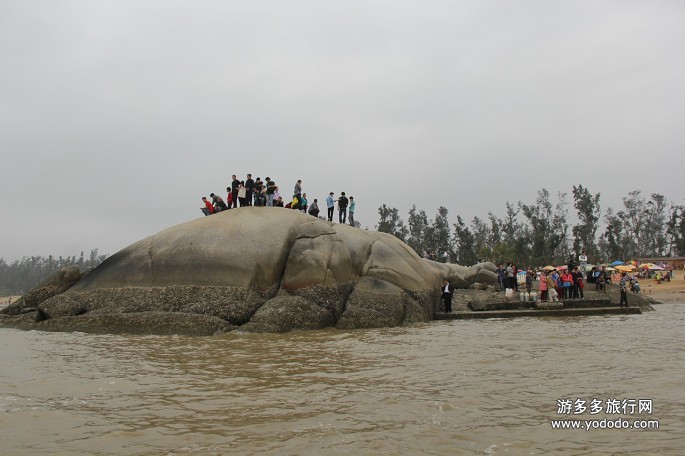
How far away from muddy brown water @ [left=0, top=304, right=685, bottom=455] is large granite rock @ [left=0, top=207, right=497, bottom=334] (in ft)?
6.91

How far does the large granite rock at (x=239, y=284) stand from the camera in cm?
1192

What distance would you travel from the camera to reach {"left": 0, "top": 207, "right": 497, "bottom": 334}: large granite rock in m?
11.9

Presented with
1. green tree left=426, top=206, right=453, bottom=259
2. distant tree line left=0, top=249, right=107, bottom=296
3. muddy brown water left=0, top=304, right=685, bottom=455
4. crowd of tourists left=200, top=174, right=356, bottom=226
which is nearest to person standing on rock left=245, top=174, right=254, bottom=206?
crowd of tourists left=200, top=174, right=356, bottom=226

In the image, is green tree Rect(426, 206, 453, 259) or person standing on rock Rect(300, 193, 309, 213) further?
green tree Rect(426, 206, 453, 259)

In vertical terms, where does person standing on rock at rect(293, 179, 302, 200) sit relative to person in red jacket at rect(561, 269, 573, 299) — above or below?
above

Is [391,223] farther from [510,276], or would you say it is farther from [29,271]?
[29,271]

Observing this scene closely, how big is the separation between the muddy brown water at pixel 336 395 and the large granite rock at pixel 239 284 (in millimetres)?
2107

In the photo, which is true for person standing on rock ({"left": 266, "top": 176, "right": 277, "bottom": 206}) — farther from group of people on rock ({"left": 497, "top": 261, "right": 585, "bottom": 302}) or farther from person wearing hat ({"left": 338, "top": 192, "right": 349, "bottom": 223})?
group of people on rock ({"left": 497, "top": 261, "right": 585, "bottom": 302})

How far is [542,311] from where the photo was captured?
50.0 ft

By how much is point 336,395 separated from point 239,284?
7.45 m

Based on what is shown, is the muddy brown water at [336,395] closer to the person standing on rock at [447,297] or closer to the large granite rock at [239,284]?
the large granite rock at [239,284]

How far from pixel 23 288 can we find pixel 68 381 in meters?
115

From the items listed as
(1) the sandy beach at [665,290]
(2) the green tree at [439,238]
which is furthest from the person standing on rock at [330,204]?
(2) the green tree at [439,238]

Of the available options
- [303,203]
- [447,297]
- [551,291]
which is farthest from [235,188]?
[551,291]
